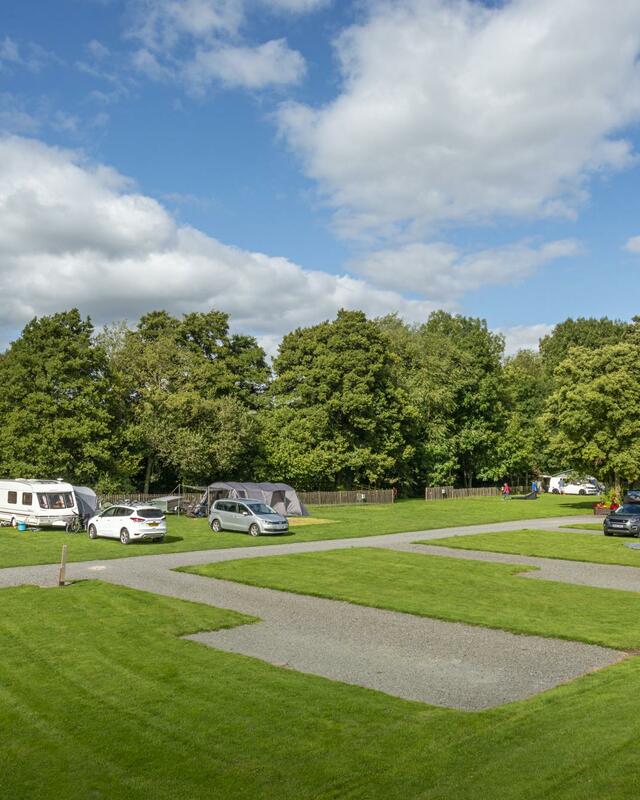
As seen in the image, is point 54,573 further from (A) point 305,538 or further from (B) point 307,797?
(B) point 307,797

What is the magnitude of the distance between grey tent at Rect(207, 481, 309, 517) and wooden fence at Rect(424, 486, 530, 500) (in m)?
24.9

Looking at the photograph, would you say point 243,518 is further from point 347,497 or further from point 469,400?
point 469,400

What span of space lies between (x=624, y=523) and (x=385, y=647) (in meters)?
24.6

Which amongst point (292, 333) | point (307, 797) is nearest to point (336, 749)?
point (307, 797)

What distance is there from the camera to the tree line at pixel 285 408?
4412 centimetres

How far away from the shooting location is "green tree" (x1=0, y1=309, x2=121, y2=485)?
4250 centimetres

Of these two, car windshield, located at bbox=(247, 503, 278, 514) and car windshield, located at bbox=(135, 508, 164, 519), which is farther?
car windshield, located at bbox=(247, 503, 278, 514)

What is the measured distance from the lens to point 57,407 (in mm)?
43312

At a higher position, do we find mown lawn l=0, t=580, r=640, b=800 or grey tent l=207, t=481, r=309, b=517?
grey tent l=207, t=481, r=309, b=517

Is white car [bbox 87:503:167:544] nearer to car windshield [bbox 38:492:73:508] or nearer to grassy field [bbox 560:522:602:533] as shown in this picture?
car windshield [bbox 38:492:73:508]

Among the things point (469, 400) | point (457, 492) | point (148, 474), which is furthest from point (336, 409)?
point (469, 400)

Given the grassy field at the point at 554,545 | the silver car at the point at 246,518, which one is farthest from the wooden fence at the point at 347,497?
the grassy field at the point at 554,545

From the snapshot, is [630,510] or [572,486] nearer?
[630,510]

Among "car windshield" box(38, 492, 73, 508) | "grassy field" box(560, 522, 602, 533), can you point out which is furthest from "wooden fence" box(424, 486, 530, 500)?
"car windshield" box(38, 492, 73, 508)
